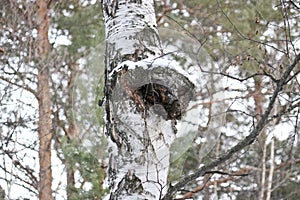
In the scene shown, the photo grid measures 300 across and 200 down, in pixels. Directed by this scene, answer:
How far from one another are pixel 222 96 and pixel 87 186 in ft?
14.0

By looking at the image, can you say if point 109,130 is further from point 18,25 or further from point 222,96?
Result: point 18,25

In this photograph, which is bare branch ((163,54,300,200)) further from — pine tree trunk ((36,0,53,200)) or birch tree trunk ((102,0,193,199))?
pine tree trunk ((36,0,53,200))

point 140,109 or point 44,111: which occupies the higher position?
point 44,111

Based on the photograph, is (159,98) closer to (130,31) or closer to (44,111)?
(130,31)

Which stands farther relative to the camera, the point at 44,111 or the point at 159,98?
the point at 44,111

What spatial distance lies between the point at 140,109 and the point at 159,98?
0.07 m

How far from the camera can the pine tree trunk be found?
591cm

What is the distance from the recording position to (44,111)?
5926 millimetres

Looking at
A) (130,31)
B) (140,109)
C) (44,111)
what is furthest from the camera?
(44,111)

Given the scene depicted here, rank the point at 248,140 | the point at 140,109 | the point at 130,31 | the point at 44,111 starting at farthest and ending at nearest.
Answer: the point at 44,111
the point at 130,31
the point at 140,109
the point at 248,140

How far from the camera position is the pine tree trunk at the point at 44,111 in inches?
233

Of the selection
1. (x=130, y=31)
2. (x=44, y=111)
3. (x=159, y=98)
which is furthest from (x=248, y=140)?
(x=44, y=111)

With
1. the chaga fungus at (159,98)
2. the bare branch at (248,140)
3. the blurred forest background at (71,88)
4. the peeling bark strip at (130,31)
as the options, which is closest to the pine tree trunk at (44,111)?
the blurred forest background at (71,88)

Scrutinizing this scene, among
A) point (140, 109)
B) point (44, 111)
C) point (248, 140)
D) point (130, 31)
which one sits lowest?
point (248, 140)
